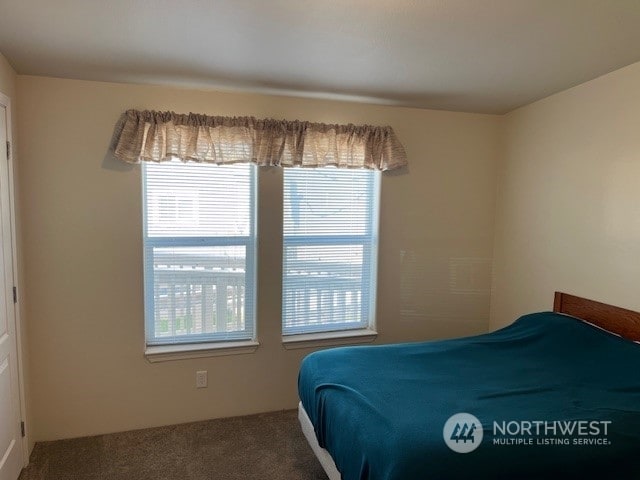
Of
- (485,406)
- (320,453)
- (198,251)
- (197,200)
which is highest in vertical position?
(197,200)

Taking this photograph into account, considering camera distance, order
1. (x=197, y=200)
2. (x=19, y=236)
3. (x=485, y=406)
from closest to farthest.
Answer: (x=485, y=406) → (x=19, y=236) → (x=197, y=200)

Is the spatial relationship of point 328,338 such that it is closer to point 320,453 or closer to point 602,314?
point 320,453

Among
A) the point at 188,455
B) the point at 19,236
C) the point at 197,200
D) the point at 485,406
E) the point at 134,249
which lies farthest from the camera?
the point at 197,200

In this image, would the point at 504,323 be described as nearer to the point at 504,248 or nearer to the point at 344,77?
the point at 504,248

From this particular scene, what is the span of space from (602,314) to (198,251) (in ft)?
8.71

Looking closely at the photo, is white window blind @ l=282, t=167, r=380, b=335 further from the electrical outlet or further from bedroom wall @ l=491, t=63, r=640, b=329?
bedroom wall @ l=491, t=63, r=640, b=329

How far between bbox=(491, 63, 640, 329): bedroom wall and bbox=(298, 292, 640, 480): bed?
25cm

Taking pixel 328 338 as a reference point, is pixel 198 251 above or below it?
above

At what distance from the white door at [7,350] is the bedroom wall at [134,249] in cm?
31

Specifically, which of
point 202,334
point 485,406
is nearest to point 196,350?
point 202,334

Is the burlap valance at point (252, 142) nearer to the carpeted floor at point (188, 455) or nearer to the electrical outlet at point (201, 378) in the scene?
the electrical outlet at point (201, 378)

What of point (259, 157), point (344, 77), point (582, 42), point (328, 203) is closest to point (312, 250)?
point (328, 203)

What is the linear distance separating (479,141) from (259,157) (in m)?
1.85

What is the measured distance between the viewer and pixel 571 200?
9.00 feet
